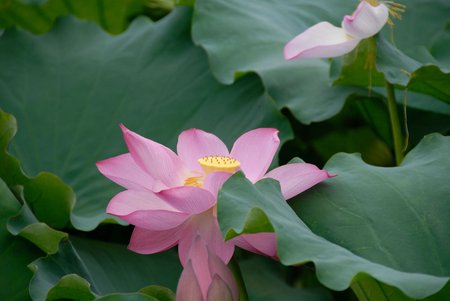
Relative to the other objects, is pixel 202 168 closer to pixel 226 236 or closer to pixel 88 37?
pixel 226 236

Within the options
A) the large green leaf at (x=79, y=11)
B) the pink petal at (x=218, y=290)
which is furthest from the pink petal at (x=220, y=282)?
the large green leaf at (x=79, y=11)

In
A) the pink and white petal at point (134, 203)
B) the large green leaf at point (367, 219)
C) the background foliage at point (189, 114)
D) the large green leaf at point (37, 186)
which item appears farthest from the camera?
the large green leaf at point (37, 186)

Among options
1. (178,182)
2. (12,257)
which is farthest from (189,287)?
(12,257)

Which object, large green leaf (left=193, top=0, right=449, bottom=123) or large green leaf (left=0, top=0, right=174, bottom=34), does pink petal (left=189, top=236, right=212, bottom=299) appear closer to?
large green leaf (left=193, top=0, right=449, bottom=123)

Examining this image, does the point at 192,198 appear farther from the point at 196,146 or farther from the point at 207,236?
the point at 196,146

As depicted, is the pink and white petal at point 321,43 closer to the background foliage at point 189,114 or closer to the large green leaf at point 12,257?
the background foliage at point 189,114

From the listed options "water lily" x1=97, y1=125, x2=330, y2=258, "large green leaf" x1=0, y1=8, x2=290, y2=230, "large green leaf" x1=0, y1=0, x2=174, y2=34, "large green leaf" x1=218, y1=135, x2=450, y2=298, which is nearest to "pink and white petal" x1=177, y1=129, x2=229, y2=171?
"water lily" x1=97, y1=125, x2=330, y2=258

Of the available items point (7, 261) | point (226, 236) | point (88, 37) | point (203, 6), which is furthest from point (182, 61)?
point (226, 236)
